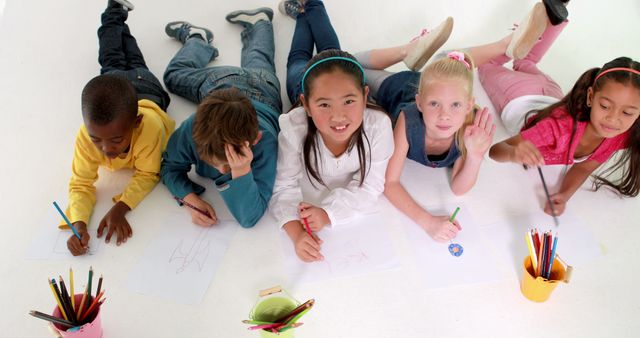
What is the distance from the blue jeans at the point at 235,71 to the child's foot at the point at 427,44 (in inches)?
19.3

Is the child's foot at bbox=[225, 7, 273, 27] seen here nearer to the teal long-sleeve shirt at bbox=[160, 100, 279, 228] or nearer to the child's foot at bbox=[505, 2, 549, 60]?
the teal long-sleeve shirt at bbox=[160, 100, 279, 228]

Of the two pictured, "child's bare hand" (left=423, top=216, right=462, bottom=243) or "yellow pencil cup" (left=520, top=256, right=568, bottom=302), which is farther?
"child's bare hand" (left=423, top=216, right=462, bottom=243)

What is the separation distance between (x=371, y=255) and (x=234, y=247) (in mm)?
371

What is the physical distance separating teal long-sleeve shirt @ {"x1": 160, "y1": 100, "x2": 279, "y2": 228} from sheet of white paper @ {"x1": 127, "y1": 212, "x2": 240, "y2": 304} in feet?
0.25

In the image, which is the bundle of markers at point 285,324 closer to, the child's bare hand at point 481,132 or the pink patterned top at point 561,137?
the child's bare hand at point 481,132

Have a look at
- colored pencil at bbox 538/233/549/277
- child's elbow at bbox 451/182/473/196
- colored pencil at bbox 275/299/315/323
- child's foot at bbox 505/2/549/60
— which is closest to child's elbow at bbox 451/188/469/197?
child's elbow at bbox 451/182/473/196

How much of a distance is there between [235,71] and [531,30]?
1003mm

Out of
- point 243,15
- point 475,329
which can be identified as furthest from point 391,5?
point 475,329

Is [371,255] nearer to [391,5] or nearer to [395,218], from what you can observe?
[395,218]

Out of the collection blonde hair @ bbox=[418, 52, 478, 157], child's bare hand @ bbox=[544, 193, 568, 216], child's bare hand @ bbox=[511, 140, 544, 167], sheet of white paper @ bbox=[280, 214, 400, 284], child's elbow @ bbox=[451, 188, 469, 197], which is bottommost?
child's bare hand @ bbox=[544, 193, 568, 216]

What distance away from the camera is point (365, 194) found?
1257 millimetres

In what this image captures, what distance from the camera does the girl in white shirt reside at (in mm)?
1092

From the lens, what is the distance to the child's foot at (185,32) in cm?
188

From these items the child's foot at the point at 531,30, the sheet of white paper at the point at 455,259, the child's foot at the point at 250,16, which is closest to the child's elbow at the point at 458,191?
the sheet of white paper at the point at 455,259
